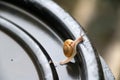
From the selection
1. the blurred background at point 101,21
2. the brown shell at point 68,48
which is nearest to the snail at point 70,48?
the brown shell at point 68,48

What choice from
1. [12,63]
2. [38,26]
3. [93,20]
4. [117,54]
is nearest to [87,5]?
[93,20]

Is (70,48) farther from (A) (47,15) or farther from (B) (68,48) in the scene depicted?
(A) (47,15)

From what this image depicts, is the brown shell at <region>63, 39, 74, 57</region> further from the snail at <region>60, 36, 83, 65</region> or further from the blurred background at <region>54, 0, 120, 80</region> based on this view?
the blurred background at <region>54, 0, 120, 80</region>

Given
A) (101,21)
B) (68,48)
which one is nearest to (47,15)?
(68,48)

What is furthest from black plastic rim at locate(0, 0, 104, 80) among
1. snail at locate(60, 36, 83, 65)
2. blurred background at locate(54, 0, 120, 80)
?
Answer: blurred background at locate(54, 0, 120, 80)

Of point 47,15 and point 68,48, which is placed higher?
point 47,15

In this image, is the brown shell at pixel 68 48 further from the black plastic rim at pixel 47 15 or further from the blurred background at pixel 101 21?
the blurred background at pixel 101 21
